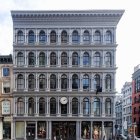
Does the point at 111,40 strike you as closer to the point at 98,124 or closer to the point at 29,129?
the point at 98,124

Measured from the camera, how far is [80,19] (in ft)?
225

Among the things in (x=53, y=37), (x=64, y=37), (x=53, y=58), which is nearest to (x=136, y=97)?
(x=64, y=37)

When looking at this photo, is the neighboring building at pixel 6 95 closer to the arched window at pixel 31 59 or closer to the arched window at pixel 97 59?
the arched window at pixel 31 59

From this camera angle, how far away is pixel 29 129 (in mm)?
67312

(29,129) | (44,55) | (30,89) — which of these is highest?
(44,55)

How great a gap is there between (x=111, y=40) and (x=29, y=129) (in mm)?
20137

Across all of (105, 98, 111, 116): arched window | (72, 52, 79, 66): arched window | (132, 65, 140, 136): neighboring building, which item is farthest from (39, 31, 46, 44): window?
(132, 65, 140, 136): neighboring building

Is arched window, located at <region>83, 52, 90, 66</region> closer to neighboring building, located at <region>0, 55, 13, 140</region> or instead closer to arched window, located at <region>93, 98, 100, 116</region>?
arched window, located at <region>93, 98, 100, 116</region>

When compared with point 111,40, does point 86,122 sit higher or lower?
lower

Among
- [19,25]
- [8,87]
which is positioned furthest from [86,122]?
[19,25]

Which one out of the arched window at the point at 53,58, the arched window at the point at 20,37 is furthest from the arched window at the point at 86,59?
the arched window at the point at 20,37

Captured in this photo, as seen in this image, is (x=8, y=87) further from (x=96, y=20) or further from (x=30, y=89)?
(x=96, y=20)

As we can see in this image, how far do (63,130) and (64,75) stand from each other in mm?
9086

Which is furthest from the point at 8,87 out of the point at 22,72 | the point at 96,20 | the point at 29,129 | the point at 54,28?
the point at 96,20
